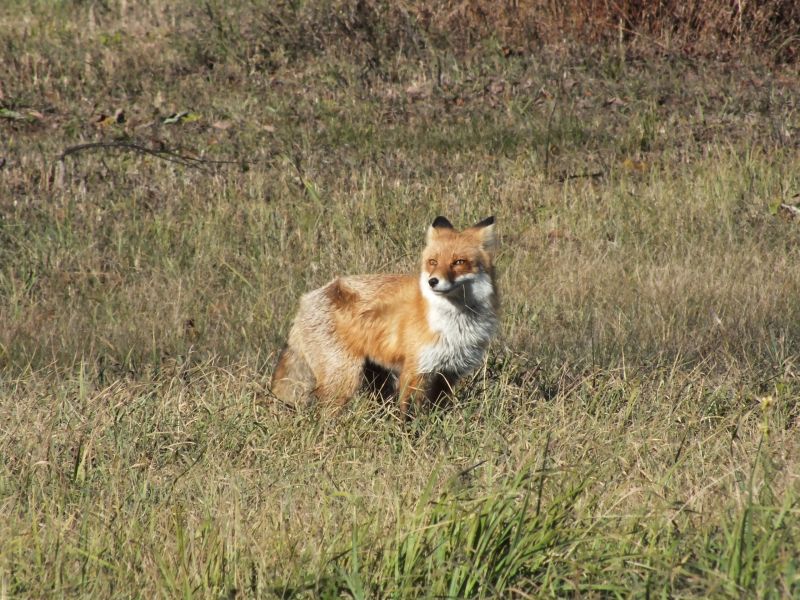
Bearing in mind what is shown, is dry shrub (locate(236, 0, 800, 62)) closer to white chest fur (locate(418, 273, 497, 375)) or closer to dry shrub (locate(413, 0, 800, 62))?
dry shrub (locate(413, 0, 800, 62))

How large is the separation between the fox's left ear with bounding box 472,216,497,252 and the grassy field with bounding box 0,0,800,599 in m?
0.69

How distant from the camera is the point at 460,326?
561 cm

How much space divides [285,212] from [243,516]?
534 cm

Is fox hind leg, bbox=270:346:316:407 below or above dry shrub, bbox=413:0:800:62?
below

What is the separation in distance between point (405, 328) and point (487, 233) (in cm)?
74

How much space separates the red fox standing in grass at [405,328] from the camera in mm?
5586

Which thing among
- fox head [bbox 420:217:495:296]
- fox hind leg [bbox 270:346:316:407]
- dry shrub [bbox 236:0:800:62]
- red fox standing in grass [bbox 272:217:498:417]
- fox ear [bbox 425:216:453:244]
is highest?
dry shrub [bbox 236:0:800:62]

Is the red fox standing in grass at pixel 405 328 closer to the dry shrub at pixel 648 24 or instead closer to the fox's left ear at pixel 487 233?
the fox's left ear at pixel 487 233

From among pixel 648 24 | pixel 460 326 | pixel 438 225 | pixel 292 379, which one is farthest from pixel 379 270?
pixel 648 24

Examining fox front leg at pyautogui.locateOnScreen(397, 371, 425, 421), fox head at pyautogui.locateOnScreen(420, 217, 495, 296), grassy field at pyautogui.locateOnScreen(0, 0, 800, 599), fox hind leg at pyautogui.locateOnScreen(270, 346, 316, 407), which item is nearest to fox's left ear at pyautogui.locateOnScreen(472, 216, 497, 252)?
fox head at pyautogui.locateOnScreen(420, 217, 495, 296)

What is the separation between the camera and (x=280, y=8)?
46.0 ft

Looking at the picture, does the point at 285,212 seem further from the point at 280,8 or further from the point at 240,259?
the point at 280,8

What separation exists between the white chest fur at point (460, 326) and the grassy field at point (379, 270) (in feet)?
0.83

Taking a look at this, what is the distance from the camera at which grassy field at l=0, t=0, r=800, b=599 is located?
11.8ft
